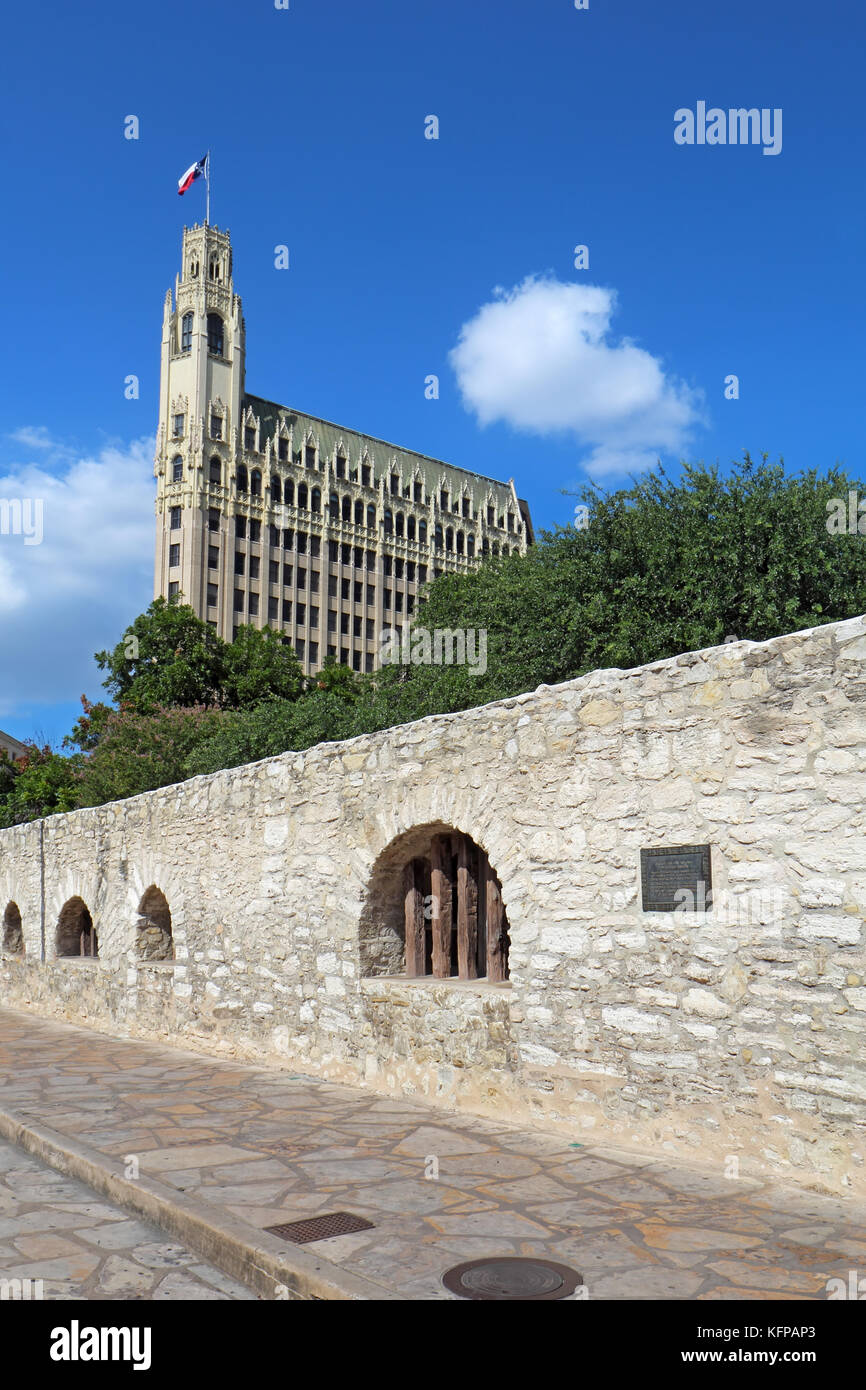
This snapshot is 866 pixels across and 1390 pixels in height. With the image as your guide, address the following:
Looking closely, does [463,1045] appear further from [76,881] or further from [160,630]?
[160,630]

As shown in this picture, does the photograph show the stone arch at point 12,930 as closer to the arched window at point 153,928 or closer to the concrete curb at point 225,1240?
the arched window at point 153,928

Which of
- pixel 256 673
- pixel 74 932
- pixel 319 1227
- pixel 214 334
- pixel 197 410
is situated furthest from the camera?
pixel 214 334

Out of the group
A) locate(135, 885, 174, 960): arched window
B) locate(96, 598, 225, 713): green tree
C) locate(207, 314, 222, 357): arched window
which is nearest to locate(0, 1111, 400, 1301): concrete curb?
locate(135, 885, 174, 960): arched window

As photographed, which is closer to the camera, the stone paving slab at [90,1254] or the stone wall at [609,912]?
the stone paving slab at [90,1254]

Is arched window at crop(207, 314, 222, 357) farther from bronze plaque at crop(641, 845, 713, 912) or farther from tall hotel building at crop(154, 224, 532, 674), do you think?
bronze plaque at crop(641, 845, 713, 912)

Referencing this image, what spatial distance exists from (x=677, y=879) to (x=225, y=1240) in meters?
2.90

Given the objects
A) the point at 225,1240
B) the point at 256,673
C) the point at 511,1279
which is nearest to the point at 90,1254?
the point at 225,1240

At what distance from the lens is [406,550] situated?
82375 millimetres

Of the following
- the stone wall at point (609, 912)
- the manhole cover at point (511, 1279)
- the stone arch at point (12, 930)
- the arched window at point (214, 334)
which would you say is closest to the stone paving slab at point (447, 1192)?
the manhole cover at point (511, 1279)

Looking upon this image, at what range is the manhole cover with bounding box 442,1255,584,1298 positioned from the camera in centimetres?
377

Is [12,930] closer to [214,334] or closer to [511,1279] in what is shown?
[511,1279]

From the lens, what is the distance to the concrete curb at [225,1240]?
3.85m

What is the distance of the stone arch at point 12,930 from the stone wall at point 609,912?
29.7 feet

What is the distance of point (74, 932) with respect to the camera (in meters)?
15.2
